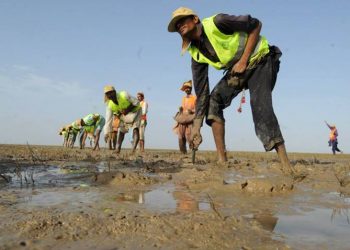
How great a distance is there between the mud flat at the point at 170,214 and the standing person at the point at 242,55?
2.42ft

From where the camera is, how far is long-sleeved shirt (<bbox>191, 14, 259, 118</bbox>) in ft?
12.5

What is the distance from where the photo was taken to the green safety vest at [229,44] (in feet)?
13.0

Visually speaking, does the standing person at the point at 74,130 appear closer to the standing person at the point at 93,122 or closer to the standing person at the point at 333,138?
the standing person at the point at 93,122

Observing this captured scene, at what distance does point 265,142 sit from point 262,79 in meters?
0.65

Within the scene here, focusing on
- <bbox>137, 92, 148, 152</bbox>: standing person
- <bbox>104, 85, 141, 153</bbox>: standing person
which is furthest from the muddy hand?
<bbox>137, 92, 148, 152</bbox>: standing person

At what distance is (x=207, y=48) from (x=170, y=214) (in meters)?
2.41

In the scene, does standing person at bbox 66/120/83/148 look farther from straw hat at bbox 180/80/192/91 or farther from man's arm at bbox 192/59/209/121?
man's arm at bbox 192/59/209/121

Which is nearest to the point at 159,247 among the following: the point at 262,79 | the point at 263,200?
the point at 263,200

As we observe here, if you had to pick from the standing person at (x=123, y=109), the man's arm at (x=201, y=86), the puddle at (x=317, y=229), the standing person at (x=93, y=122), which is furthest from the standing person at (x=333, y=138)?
the puddle at (x=317, y=229)

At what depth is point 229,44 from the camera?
400 cm

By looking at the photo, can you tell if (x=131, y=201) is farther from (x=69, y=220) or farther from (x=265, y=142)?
(x=265, y=142)

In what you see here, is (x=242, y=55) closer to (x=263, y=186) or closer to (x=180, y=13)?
(x=180, y=13)

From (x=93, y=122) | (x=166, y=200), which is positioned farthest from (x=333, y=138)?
(x=166, y=200)

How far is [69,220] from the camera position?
6.04 feet
